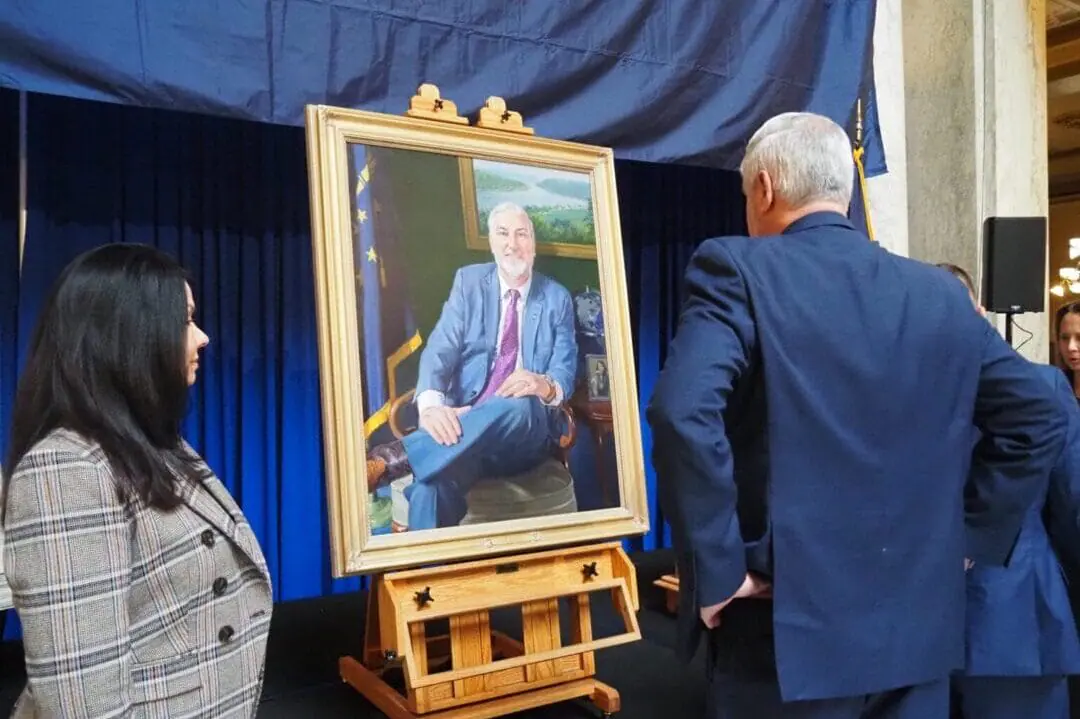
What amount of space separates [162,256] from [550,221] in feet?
4.75

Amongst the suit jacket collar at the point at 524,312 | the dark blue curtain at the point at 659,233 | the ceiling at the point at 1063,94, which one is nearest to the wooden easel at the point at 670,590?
the dark blue curtain at the point at 659,233

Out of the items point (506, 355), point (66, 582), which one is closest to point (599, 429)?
point (506, 355)

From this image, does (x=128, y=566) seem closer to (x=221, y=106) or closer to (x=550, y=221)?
(x=221, y=106)

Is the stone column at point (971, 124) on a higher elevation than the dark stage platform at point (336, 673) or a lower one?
higher

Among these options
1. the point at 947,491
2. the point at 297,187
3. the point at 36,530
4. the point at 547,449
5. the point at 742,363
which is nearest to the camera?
the point at 36,530

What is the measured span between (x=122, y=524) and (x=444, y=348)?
1.29m

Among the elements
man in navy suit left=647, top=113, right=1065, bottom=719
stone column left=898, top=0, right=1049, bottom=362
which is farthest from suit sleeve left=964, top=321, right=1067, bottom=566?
stone column left=898, top=0, right=1049, bottom=362

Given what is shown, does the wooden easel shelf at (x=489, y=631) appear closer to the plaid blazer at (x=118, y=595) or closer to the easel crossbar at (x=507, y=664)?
the easel crossbar at (x=507, y=664)

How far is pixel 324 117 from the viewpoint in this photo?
2.26 metres

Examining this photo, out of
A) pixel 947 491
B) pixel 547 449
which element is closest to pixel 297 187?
pixel 547 449

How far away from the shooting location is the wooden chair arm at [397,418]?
90.5 inches

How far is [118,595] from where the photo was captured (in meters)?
1.15

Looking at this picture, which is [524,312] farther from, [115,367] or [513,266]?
[115,367]

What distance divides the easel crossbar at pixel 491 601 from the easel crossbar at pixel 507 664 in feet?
0.40
